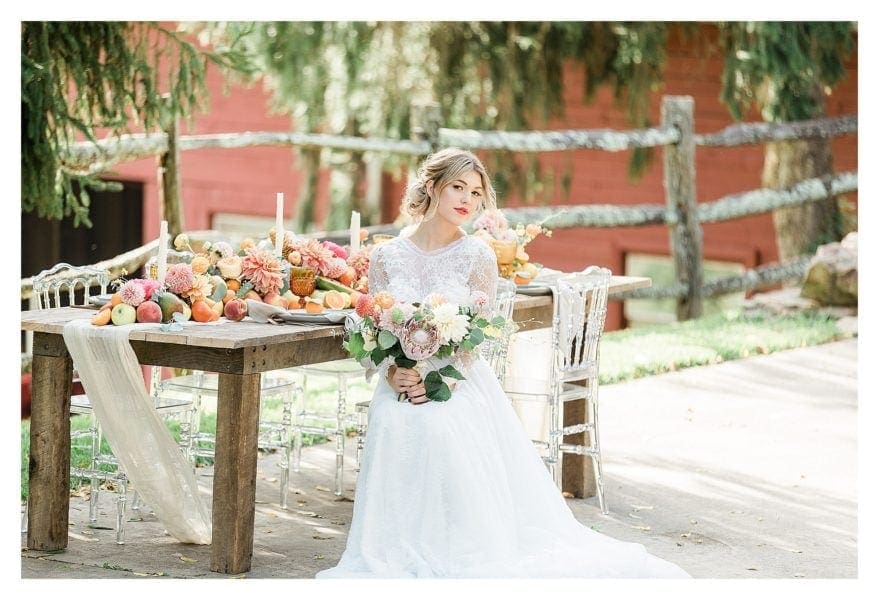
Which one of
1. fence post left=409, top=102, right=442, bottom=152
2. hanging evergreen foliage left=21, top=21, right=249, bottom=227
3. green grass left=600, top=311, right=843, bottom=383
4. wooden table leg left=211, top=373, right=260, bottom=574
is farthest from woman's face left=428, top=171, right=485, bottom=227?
fence post left=409, top=102, right=442, bottom=152

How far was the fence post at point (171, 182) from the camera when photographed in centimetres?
988

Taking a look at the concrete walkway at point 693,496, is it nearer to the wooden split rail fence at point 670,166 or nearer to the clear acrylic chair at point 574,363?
the clear acrylic chair at point 574,363

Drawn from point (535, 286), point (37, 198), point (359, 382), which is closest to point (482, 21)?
point (359, 382)

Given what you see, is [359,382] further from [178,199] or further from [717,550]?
[717,550]

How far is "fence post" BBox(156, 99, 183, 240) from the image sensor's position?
32.4 ft

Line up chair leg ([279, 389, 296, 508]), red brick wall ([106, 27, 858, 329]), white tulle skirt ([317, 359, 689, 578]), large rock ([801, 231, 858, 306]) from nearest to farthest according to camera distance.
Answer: white tulle skirt ([317, 359, 689, 578]) < chair leg ([279, 389, 296, 508]) < large rock ([801, 231, 858, 306]) < red brick wall ([106, 27, 858, 329])

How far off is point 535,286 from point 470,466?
1.56m

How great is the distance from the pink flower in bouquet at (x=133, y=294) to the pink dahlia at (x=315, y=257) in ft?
2.88

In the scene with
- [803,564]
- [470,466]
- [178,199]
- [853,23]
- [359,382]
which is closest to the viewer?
[470,466]

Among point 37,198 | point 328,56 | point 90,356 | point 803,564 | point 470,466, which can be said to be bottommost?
point 803,564

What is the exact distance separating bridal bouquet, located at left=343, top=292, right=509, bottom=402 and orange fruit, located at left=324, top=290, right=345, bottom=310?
0.49 m

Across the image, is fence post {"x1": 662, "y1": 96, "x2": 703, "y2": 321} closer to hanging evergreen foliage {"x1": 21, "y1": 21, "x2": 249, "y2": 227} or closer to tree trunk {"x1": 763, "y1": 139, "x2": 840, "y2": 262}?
tree trunk {"x1": 763, "y1": 139, "x2": 840, "y2": 262}

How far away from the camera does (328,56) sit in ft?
45.0

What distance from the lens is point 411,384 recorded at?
5.21 m
